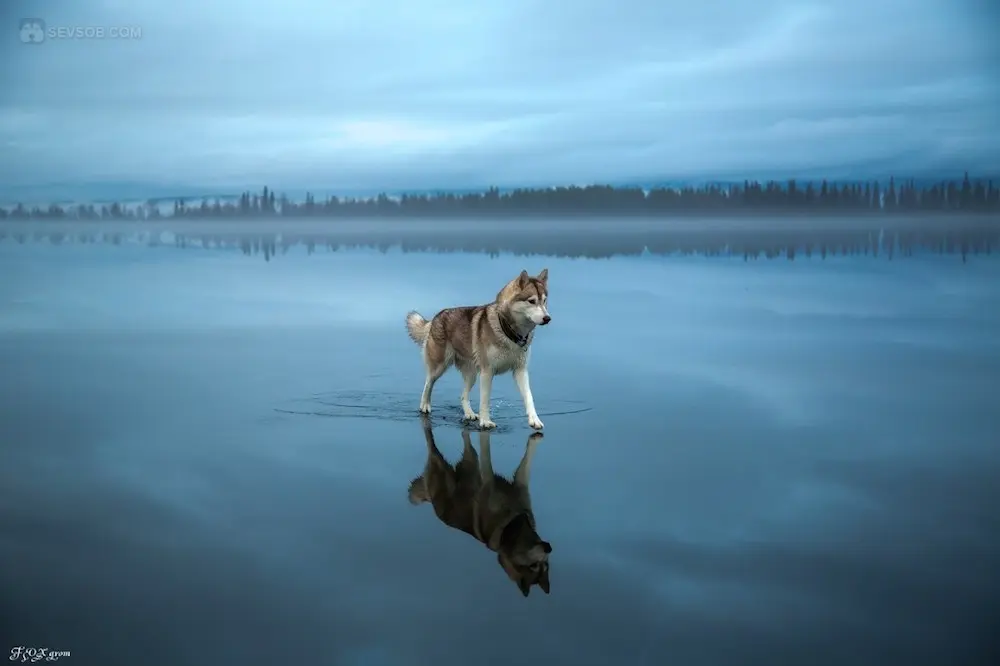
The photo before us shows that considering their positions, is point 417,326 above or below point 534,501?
above

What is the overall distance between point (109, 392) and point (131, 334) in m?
6.78

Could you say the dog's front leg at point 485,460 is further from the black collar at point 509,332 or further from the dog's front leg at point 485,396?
the black collar at point 509,332

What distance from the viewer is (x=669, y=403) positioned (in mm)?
12461

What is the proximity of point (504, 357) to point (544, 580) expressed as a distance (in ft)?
14.1

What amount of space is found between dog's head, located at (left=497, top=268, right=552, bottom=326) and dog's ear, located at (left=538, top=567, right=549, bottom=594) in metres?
3.71

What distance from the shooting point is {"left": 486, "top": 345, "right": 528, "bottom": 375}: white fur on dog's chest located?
10727 millimetres

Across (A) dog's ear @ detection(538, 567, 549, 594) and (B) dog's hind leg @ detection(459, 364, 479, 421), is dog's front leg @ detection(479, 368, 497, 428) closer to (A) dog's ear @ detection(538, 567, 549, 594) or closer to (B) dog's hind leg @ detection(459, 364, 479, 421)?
(B) dog's hind leg @ detection(459, 364, 479, 421)

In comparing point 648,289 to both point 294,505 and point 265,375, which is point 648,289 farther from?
point 294,505

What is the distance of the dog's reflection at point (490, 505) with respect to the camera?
6987mm

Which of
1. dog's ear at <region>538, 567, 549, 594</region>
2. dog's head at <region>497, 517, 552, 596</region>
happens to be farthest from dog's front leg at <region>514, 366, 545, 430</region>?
dog's ear at <region>538, 567, 549, 594</region>

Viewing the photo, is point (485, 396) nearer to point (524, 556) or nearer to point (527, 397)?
point (527, 397)

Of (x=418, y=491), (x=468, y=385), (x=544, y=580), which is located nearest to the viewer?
(x=544, y=580)

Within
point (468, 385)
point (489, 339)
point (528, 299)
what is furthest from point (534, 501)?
point (468, 385)

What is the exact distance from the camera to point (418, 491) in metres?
8.63
